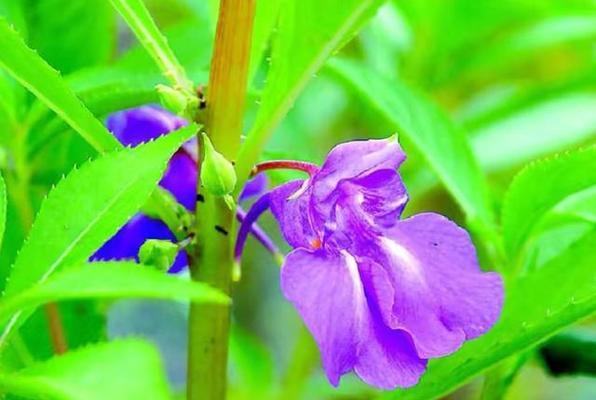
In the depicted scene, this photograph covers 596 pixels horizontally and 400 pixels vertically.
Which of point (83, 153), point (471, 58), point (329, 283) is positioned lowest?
point (329, 283)

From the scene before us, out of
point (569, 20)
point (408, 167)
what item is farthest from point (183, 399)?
point (569, 20)

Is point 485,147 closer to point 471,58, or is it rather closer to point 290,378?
point 471,58

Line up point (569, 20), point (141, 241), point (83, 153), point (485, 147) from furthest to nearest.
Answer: point (569, 20) → point (485, 147) → point (83, 153) → point (141, 241)

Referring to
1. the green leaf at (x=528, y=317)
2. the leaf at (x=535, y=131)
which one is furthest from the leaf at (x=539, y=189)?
the leaf at (x=535, y=131)

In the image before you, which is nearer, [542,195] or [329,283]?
[329,283]

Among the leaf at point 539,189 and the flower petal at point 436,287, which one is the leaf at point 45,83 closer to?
the flower petal at point 436,287

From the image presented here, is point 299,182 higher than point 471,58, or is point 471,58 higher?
point 471,58

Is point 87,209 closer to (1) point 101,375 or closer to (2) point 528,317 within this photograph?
(1) point 101,375
